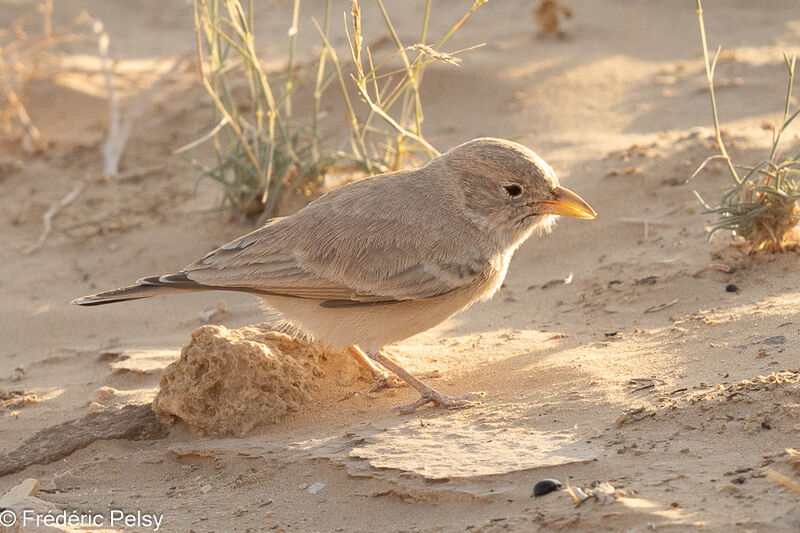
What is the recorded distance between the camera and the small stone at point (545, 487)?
10.4 feet

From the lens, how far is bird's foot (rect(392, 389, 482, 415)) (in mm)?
4207

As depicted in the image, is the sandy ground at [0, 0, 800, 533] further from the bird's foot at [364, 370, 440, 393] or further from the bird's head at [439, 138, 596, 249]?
the bird's head at [439, 138, 596, 249]

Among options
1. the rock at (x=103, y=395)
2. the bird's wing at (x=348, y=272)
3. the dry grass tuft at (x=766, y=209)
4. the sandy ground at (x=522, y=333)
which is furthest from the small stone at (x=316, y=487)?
the dry grass tuft at (x=766, y=209)

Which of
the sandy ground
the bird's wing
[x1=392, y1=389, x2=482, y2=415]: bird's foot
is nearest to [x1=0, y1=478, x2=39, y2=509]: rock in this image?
the sandy ground

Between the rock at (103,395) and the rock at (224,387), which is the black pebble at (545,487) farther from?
the rock at (103,395)

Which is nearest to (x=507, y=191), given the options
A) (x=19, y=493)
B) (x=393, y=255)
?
(x=393, y=255)

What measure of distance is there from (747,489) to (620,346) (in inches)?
66.7

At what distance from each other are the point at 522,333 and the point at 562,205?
A: 2.77 feet

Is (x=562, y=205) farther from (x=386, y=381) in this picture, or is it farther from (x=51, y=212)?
(x=51, y=212)

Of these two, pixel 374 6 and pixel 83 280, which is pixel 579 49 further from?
pixel 83 280

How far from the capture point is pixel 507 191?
4.61m

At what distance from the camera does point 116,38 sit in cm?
1300

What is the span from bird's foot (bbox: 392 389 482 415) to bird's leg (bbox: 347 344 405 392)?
37 cm

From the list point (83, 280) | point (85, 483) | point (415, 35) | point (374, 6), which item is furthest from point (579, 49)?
point (85, 483)
